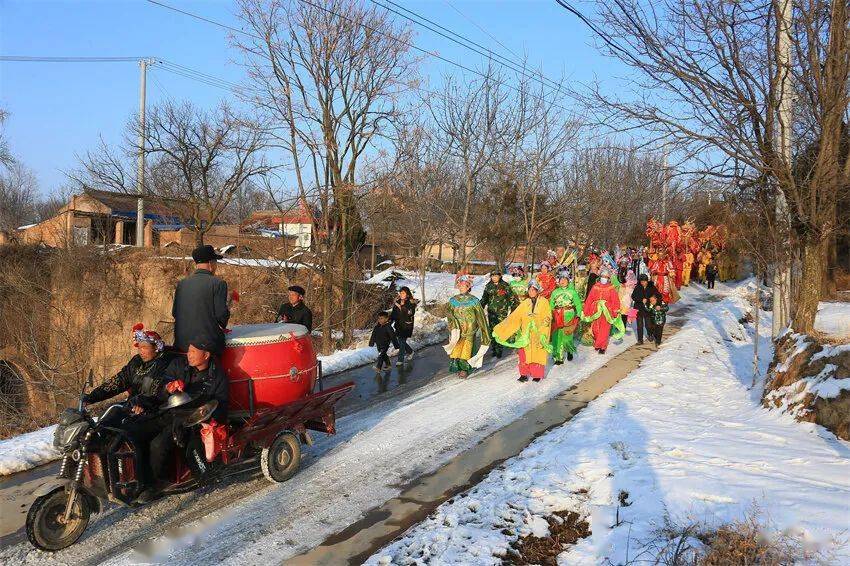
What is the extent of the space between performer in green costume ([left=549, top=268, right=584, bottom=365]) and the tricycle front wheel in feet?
30.5

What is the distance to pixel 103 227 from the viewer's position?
28891 millimetres

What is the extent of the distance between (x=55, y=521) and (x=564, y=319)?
32.2 ft

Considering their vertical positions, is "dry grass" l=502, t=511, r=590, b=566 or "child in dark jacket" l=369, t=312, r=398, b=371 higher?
"child in dark jacket" l=369, t=312, r=398, b=371

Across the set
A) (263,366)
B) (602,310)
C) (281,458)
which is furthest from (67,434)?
(602,310)

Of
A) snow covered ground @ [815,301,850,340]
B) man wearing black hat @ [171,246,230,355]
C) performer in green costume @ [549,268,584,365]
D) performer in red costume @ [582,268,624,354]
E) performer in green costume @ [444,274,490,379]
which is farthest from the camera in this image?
performer in red costume @ [582,268,624,354]

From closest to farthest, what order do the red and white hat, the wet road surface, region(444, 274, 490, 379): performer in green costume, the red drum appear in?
the wet road surface, the red and white hat, the red drum, region(444, 274, 490, 379): performer in green costume

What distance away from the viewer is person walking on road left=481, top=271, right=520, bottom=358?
14.5m

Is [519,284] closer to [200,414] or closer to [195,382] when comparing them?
[195,382]

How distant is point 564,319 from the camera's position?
42.6 feet

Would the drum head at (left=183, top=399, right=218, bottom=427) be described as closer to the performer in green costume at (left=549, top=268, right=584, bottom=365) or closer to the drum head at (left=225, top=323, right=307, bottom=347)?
the drum head at (left=225, top=323, right=307, bottom=347)

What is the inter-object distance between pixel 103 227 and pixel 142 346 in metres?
25.7

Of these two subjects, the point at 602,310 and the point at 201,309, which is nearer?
the point at 201,309

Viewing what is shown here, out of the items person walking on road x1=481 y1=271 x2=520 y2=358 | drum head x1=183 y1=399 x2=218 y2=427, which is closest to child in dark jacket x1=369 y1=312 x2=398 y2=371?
person walking on road x1=481 y1=271 x2=520 y2=358

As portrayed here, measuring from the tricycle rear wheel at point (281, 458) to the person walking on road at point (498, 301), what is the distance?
8.10 m
